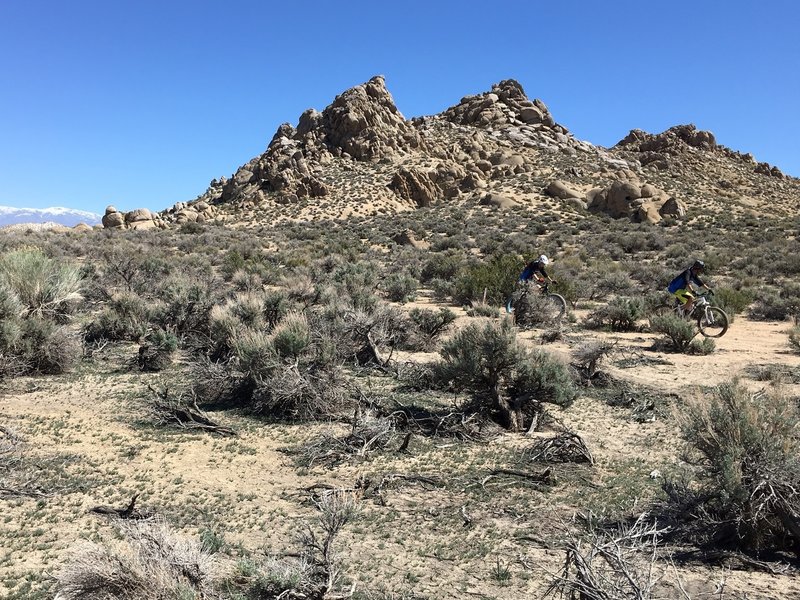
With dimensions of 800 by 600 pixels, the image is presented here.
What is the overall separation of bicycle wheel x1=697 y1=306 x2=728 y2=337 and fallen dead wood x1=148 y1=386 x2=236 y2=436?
33.1 feet

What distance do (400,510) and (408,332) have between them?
6724 millimetres

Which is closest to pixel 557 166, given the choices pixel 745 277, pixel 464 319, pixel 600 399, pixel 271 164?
pixel 271 164

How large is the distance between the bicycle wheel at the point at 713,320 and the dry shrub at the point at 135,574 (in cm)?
1169

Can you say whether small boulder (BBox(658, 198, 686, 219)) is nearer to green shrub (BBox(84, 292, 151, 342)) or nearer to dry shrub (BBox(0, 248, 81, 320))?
green shrub (BBox(84, 292, 151, 342))

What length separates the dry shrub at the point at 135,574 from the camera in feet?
9.55

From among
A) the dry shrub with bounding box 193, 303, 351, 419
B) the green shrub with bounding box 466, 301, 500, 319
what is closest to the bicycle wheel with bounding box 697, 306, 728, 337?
the green shrub with bounding box 466, 301, 500, 319

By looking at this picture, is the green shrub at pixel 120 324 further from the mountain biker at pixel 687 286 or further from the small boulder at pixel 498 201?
the small boulder at pixel 498 201

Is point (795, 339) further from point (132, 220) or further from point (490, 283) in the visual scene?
point (132, 220)

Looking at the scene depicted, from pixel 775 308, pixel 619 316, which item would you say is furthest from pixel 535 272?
pixel 775 308

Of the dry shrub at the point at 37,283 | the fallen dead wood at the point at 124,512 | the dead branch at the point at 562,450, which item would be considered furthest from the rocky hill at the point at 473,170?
the fallen dead wood at the point at 124,512

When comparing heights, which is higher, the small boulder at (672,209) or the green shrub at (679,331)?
the small boulder at (672,209)

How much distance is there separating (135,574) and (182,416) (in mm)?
4585

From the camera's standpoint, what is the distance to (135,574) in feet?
9.58

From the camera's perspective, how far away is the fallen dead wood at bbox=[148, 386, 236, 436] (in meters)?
6.95
